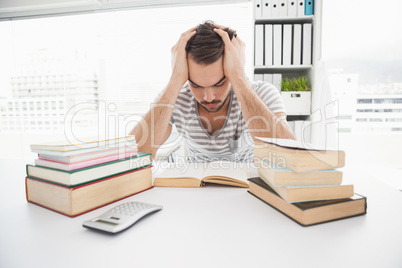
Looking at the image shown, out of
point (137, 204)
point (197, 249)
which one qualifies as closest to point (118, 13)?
point (137, 204)

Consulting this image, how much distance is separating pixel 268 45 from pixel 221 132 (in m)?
1.27

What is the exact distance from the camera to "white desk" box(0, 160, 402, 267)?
40 centimetres

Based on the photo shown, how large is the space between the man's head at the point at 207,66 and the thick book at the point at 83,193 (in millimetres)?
598

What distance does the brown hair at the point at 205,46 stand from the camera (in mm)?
1131

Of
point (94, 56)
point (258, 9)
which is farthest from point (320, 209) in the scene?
point (94, 56)

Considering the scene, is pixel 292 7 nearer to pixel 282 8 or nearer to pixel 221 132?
pixel 282 8

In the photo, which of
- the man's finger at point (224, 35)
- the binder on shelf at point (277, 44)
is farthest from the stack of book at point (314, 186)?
the binder on shelf at point (277, 44)

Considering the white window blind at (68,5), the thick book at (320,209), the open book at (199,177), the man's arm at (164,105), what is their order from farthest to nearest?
1. the white window blind at (68,5)
2. the man's arm at (164,105)
3. the open book at (199,177)
4. the thick book at (320,209)

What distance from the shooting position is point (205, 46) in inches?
45.1

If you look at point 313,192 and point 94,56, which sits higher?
point 94,56

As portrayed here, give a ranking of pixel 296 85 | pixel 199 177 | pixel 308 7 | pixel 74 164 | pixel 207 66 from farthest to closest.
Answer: pixel 296 85 → pixel 308 7 → pixel 207 66 → pixel 199 177 → pixel 74 164

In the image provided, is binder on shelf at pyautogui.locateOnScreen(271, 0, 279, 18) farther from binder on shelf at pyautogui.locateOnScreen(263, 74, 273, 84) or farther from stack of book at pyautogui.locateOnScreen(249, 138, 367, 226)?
stack of book at pyautogui.locateOnScreen(249, 138, 367, 226)

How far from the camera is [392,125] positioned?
2592 mm

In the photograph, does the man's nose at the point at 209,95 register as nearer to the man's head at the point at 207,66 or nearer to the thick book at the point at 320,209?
the man's head at the point at 207,66
